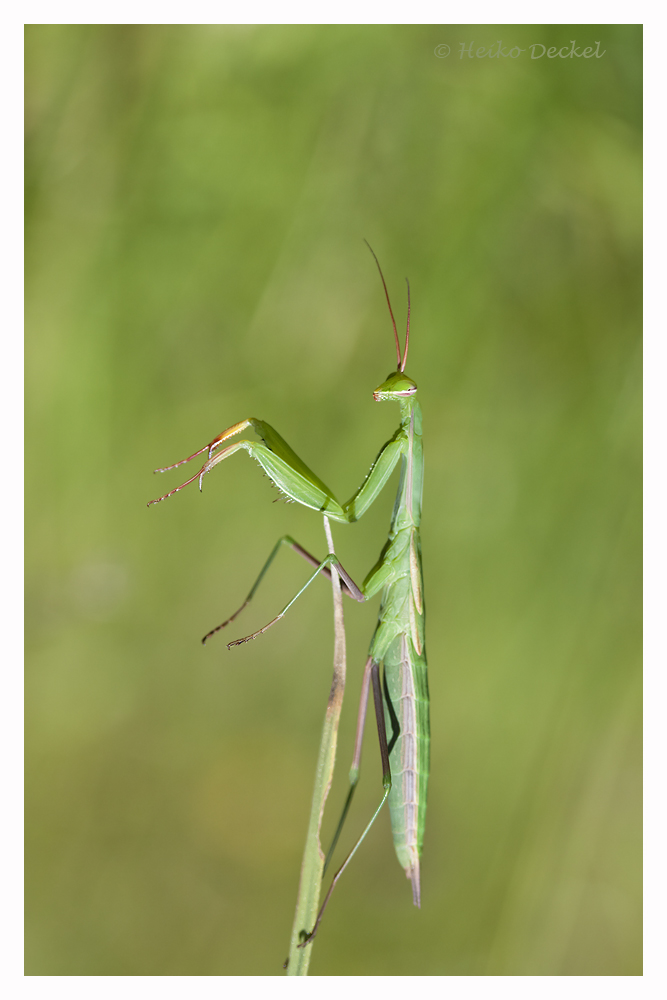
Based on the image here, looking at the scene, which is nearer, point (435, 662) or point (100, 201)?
point (100, 201)

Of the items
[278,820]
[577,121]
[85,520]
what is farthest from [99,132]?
[278,820]

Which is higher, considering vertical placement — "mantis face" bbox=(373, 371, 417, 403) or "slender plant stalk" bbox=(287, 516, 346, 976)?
"mantis face" bbox=(373, 371, 417, 403)

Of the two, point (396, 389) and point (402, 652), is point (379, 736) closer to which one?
point (402, 652)

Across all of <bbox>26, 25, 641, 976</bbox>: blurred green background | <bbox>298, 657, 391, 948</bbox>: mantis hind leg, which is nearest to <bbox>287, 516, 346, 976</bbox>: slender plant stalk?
<bbox>298, 657, 391, 948</bbox>: mantis hind leg

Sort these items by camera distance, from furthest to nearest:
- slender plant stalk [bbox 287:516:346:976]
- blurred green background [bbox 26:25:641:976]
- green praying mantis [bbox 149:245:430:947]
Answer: blurred green background [bbox 26:25:641:976]
green praying mantis [bbox 149:245:430:947]
slender plant stalk [bbox 287:516:346:976]

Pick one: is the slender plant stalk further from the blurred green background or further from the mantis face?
the blurred green background

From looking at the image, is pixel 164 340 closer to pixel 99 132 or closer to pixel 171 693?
pixel 99 132

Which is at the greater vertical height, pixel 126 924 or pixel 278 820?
pixel 278 820
